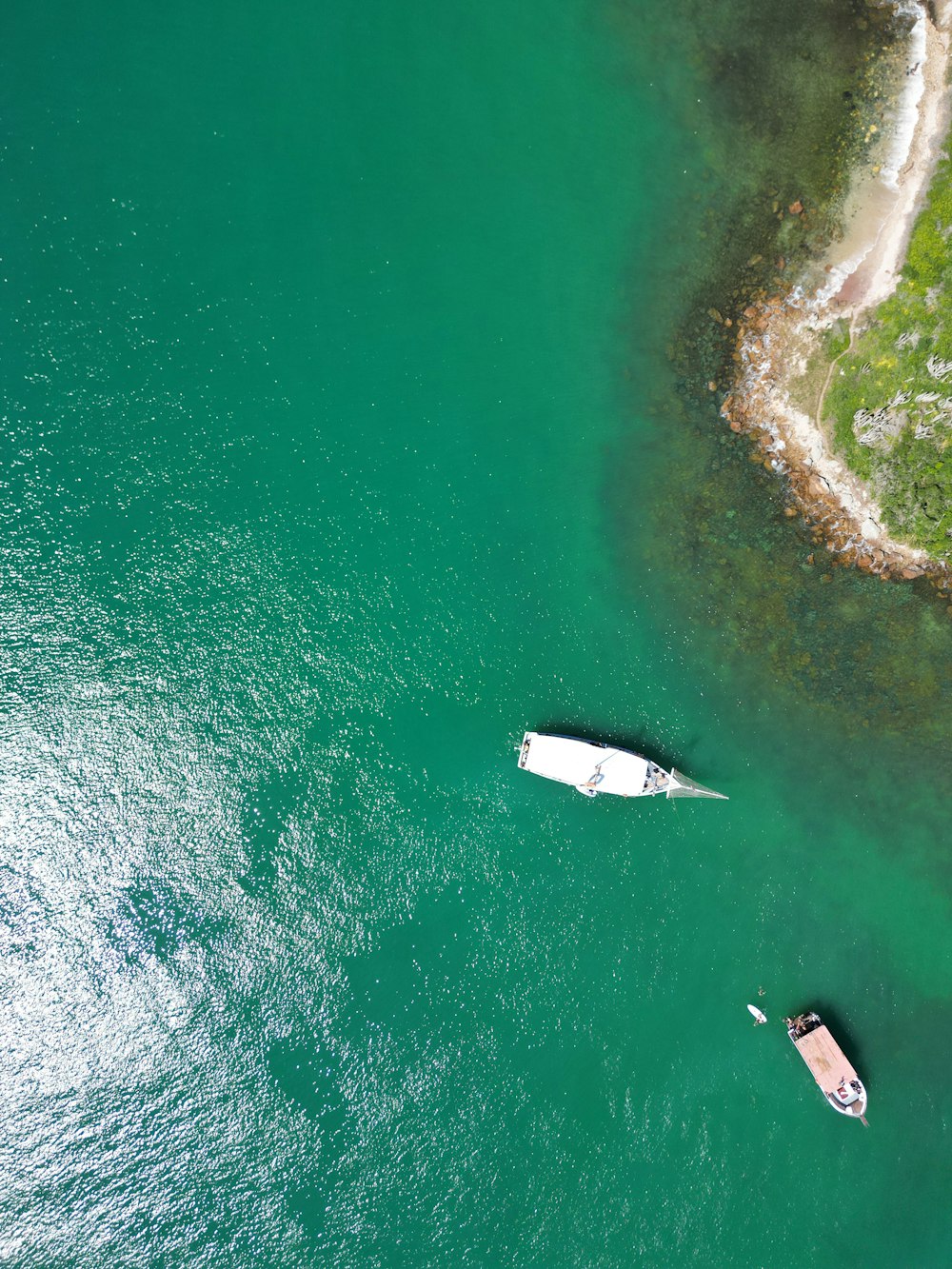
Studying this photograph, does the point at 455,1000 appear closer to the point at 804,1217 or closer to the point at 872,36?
the point at 804,1217

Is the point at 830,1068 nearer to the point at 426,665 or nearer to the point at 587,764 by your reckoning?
the point at 587,764

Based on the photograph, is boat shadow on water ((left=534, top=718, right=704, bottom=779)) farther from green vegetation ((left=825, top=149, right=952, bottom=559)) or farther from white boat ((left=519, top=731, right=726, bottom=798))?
green vegetation ((left=825, top=149, right=952, bottom=559))

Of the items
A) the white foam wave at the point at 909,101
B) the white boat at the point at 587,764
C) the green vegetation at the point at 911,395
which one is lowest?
the white boat at the point at 587,764

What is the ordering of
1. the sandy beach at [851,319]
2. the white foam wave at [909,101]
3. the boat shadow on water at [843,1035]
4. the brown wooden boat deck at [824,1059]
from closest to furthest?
the white foam wave at [909,101] < the sandy beach at [851,319] < the brown wooden boat deck at [824,1059] < the boat shadow on water at [843,1035]

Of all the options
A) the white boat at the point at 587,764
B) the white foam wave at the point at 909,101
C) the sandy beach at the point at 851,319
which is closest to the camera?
the white foam wave at the point at 909,101

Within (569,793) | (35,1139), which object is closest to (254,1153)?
(35,1139)

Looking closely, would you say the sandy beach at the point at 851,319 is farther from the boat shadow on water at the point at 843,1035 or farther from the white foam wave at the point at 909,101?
the boat shadow on water at the point at 843,1035

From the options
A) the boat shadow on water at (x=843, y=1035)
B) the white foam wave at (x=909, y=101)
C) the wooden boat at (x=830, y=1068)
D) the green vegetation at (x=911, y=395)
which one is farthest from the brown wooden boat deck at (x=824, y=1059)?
the white foam wave at (x=909, y=101)
